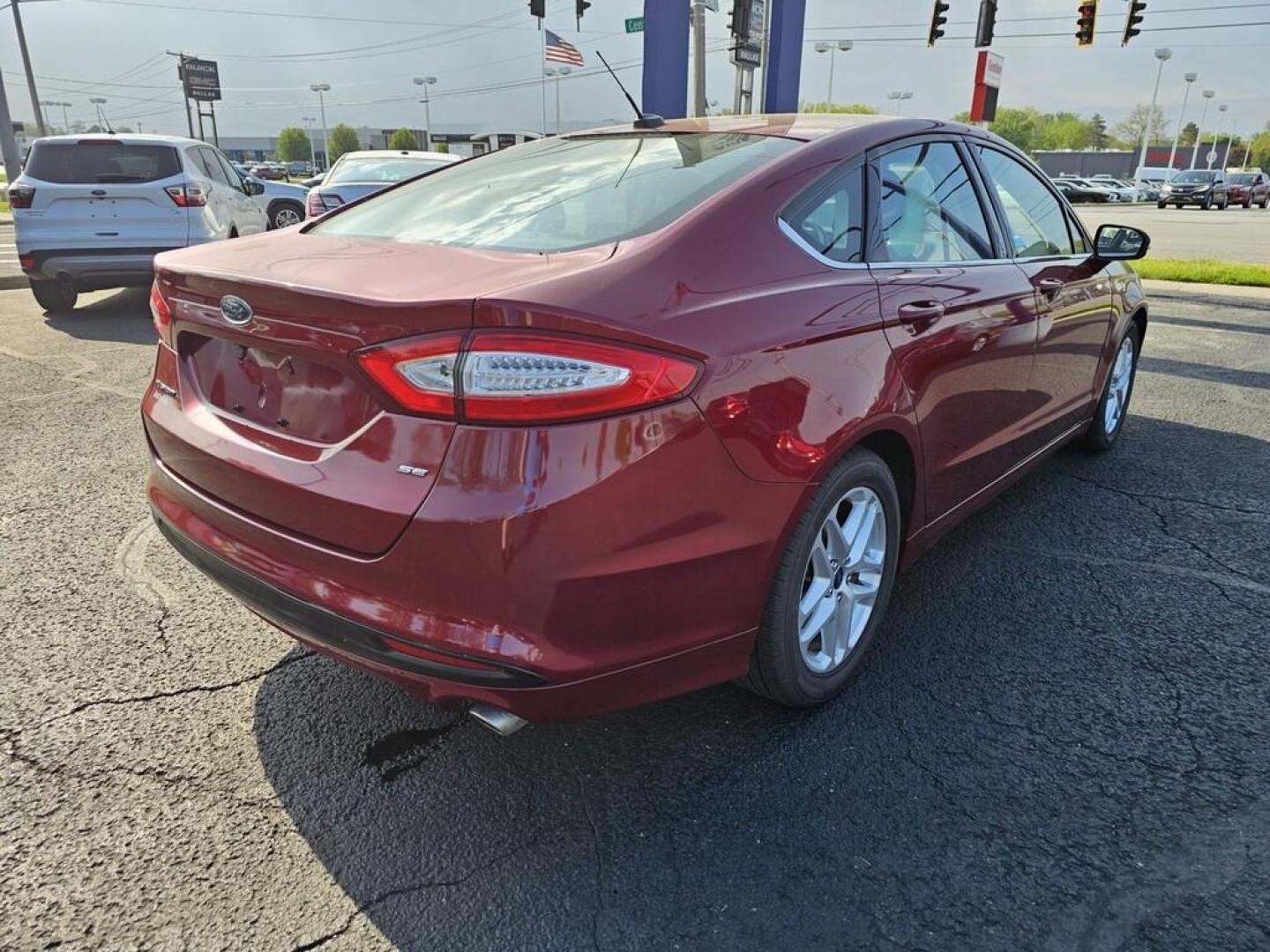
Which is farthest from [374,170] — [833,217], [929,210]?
[833,217]

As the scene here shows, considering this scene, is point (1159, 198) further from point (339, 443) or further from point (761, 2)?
point (339, 443)

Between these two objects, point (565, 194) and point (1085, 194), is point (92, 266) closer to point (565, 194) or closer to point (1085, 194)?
point (565, 194)

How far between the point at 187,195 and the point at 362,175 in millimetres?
3533

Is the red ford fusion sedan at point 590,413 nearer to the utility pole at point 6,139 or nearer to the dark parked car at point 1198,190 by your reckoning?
the utility pole at point 6,139

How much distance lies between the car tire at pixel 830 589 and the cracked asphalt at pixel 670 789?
0.15 m

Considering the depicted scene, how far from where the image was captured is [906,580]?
11.3ft

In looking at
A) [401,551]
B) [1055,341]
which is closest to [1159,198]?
[1055,341]

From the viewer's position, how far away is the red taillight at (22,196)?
8453mm

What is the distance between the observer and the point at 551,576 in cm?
178

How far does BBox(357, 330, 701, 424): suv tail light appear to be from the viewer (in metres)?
1.76

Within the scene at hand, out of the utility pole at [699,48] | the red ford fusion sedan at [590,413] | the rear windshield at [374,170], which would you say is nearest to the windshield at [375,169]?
the rear windshield at [374,170]

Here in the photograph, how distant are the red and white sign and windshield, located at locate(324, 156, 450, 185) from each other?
1103 cm

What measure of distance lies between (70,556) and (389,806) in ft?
6.89

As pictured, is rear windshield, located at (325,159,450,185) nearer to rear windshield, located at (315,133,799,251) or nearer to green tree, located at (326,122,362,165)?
rear windshield, located at (315,133,799,251)
